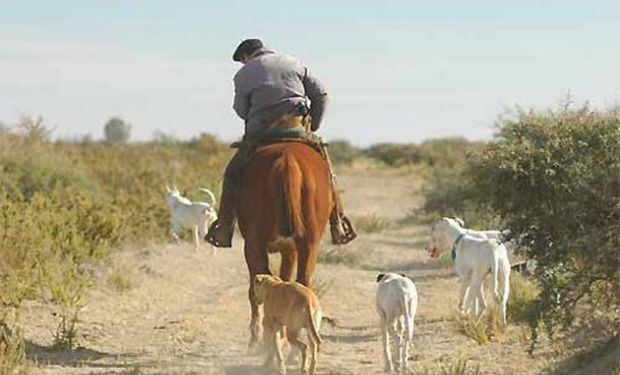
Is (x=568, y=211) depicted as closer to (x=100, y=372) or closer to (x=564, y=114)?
(x=564, y=114)

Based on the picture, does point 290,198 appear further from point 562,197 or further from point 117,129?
point 117,129

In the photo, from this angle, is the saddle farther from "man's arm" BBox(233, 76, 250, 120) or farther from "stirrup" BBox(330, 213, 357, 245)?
"stirrup" BBox(330, 213, 357, 245)

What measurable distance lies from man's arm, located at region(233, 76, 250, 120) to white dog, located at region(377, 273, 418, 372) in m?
2.23

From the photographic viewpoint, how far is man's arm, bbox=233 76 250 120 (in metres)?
11.2

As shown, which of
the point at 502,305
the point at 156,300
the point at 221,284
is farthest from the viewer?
the point at 221,284

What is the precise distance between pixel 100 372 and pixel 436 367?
113 inches

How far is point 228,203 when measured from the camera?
10938mm

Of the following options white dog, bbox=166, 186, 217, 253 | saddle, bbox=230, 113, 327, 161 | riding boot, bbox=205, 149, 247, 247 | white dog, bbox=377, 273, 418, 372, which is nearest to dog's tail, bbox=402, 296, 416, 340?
white dog, bbox=377, 273, 418, 372

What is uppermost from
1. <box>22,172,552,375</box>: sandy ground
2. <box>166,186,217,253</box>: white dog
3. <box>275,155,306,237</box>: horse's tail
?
<box>275,155,306,237</box>: horse's tail

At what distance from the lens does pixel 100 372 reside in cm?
1027

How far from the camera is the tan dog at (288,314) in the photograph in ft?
30.6

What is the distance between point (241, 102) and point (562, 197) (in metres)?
3.23

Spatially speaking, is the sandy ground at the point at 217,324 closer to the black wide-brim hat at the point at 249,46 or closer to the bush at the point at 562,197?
the bush at the point at 562,197

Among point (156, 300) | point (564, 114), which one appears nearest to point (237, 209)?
point (564, 114)
